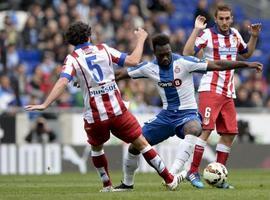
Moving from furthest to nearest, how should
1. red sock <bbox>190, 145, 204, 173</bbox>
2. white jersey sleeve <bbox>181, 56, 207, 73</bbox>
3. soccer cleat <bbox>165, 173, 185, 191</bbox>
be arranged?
red sock <bbox>190, 145, 204, 173</bbox>
white jersey sleeve <bbox>181, 56, 207, 73</bbox>
soccer cleat <bbox>165, 173, 185, 191</bbox>

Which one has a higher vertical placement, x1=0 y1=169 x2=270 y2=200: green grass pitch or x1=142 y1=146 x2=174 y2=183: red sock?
x1=142 y1=146 x2=174 y2=183: red sock

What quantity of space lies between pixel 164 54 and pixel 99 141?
154 cm

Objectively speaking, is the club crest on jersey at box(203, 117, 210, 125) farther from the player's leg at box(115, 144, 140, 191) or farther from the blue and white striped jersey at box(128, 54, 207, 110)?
the player's leg at box(115, 144, 140, 191)

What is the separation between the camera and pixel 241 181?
16156 millimetres

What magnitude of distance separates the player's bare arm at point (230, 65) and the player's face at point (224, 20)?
60.6 inches

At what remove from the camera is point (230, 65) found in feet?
42.7

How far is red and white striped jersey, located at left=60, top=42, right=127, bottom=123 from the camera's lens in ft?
41.7

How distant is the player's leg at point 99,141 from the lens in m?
12.9

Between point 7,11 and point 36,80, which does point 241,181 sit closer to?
point 36,80

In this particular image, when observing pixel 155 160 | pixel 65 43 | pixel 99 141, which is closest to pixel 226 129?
pixel 155 160

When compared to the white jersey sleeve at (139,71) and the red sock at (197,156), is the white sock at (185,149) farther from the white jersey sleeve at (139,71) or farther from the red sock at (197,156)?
the white jersey sleeve at (139,71)

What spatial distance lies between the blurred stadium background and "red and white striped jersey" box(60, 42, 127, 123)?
923 cm

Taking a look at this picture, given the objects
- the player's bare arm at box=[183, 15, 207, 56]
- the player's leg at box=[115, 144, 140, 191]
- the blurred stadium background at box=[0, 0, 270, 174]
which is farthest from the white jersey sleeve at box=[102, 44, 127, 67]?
the blurred stadium background at box=[0, 0, 270, 174]

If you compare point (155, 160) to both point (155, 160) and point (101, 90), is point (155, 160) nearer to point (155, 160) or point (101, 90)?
point (155, 160)
